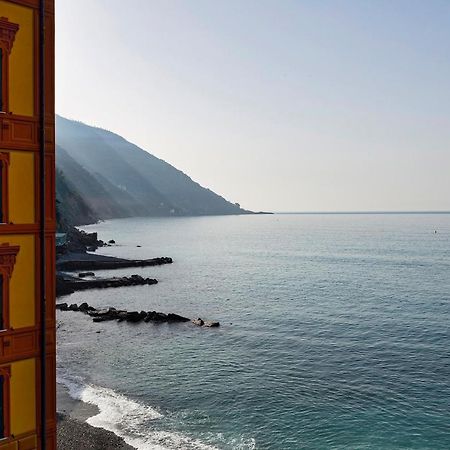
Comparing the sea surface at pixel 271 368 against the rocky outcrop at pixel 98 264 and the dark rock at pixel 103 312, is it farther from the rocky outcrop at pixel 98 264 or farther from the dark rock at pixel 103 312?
the rocky outcrop at pixel 98 264

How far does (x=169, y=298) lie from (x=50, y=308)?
61.5 metres

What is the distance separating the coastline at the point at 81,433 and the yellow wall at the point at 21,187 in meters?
17.0

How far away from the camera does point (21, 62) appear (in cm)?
1550

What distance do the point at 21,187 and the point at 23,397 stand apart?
7.03 metres

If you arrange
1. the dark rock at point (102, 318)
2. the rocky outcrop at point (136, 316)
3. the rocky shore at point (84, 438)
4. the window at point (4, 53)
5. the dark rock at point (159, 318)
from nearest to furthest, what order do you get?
the window at point (4, 53) → the rocky shore at point (84, 438) → the dark rock at point (102, 318) → the rocky outcrop at point (136, 316) → the dark rock at point (159, 318)

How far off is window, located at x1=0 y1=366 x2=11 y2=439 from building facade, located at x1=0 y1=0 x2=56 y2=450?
3 centimetres

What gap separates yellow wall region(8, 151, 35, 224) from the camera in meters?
15.2

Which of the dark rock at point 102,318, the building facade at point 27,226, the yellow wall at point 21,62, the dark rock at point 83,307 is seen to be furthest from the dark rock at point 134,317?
the yellow wall at point 21,62

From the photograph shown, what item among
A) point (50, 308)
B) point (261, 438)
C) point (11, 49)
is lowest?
point (261, 438)

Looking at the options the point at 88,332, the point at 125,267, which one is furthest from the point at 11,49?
the point at 125,267

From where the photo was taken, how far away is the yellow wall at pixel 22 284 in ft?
50.5

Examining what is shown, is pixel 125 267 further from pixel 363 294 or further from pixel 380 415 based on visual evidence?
pixel 380 415

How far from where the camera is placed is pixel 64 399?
34562 mm

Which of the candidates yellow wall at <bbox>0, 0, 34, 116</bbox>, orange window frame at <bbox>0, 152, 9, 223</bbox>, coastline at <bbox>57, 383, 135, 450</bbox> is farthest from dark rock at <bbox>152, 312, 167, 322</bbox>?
yellow wall at <bbox>0, 0, 34, 116</bbox>
